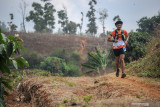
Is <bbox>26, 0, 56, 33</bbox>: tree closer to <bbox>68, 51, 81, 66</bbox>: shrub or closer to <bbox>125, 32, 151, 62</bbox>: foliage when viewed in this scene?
<bbox>68, 51, 81, 66</bbox>: shrub

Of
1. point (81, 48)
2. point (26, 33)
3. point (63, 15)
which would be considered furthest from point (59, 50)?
point (63, 15)

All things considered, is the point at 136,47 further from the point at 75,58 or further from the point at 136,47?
the point at 75,58

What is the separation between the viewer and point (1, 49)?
1.61 metres

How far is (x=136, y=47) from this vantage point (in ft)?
35.8

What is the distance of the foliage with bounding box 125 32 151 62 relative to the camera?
1091 centimetres

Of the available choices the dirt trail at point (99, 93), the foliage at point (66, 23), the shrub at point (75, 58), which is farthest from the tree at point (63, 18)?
the dirt trail at point (99, 93)

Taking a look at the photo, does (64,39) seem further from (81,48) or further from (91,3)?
(91,3)

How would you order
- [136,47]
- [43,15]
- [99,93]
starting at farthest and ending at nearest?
[43,15] < [136,47] < [99,93]

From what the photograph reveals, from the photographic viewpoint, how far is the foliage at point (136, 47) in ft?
35.8

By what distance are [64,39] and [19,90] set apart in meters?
27.0

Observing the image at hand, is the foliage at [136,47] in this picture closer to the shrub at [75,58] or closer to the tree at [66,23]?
the shrub at [75,58]

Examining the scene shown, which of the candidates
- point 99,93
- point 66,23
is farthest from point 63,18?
point 99,93

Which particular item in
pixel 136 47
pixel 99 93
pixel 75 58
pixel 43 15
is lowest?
pixel 75 58

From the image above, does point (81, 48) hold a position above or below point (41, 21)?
below
